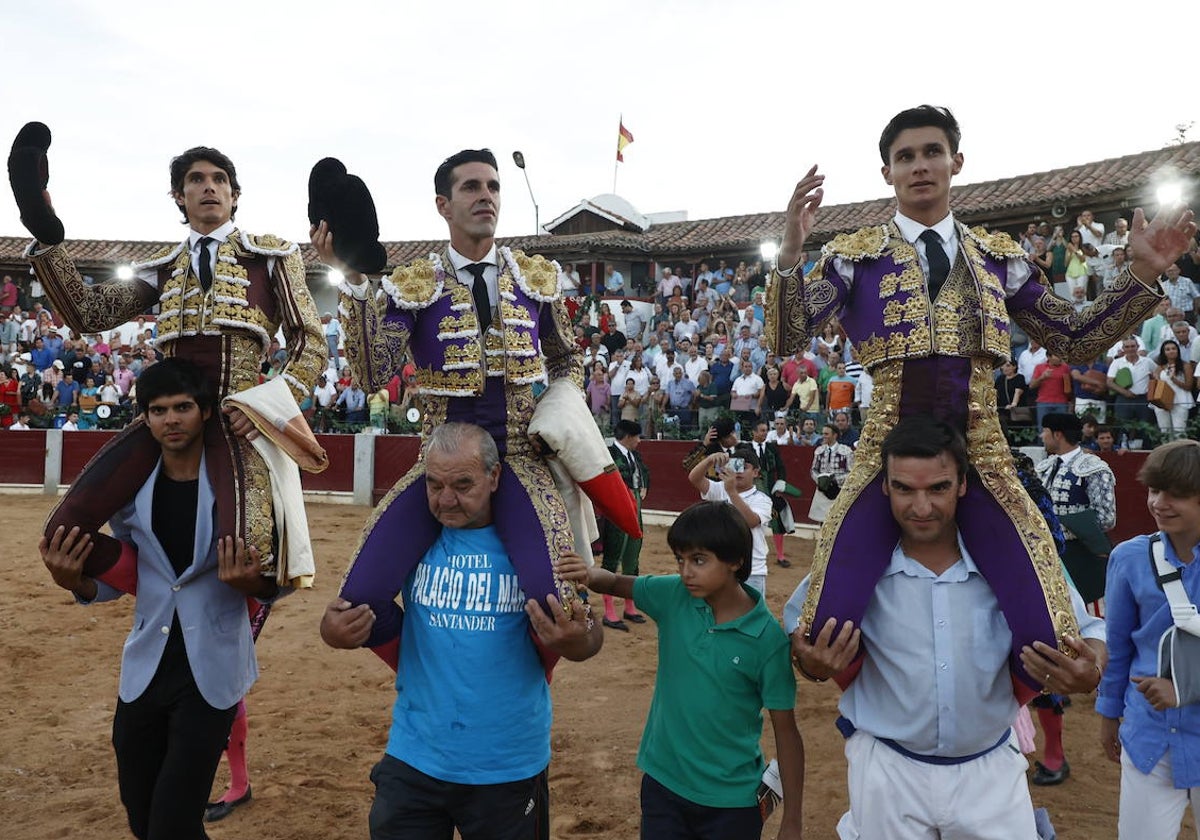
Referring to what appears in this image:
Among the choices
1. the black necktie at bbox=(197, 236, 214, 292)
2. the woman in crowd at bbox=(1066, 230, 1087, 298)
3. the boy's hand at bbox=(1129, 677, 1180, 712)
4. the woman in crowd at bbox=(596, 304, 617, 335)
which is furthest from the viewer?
the woman in crowd at bbox=(596, 304, 617, 335)

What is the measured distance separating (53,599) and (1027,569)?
7.70 metres

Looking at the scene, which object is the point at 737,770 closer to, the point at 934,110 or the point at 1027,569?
the point at 1027,569

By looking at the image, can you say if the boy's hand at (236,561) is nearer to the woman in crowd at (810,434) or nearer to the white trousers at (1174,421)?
the white trousers at (1174,421)

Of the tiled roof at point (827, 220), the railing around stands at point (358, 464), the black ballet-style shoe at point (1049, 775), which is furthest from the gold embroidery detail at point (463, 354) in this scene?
the tiled roof at point (827, 220)

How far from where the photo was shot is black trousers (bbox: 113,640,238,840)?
251 cm

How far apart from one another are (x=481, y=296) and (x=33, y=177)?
1257 millimetres

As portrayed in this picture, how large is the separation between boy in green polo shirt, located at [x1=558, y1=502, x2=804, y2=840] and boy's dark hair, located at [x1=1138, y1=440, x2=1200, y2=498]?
1.14 m

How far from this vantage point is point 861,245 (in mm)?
2566

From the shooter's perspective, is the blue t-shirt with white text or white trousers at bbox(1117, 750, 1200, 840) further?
white trousers at bbox(1117, 750, 1200, 840)

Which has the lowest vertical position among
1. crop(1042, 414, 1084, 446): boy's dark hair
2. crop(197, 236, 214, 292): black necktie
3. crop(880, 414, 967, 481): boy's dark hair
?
crop(880, 414, 967, 481): boy's dark hair

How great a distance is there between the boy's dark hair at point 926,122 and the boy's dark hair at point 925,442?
837mm

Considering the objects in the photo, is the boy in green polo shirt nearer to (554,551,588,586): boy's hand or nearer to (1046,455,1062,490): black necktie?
(554,551,588,586): boy's hand

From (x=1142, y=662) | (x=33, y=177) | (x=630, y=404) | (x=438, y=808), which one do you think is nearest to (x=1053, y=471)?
(x=1142, y=662)

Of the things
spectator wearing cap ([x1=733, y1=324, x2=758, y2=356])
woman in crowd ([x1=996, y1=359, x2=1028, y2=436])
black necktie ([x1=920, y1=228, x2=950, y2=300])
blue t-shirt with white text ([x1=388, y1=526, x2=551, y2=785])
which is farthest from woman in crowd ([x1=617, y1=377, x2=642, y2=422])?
blue t-shirt with white text ([x1=388, y1=526, x2=551, y2=785])
